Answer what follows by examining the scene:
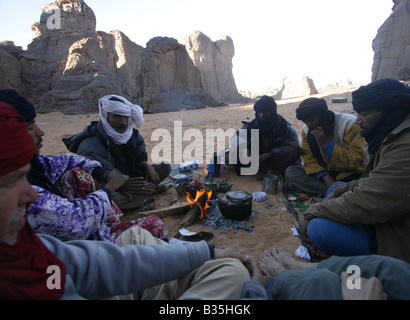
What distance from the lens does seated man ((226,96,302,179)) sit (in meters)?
4.13

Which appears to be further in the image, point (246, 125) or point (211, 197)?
point (246, 125)

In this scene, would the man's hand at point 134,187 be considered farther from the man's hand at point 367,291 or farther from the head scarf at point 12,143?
the man's hand at point 367,291

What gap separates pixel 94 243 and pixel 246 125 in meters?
3.81

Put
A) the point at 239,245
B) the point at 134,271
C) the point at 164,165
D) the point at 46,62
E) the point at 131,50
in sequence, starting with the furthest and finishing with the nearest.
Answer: the point at 131,50
the point at 46,62
the point at 164,165
the point at 239,245
the point at 134,271

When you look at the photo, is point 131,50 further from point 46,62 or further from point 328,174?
point 328,174

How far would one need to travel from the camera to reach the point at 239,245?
259cm

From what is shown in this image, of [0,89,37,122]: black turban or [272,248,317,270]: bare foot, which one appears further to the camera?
[272,248,317,270]: bare foot

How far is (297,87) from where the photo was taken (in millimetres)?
26750

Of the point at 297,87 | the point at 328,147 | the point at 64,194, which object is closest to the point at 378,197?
the point at 328,147

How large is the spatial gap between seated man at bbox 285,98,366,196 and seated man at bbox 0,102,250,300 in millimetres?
2186

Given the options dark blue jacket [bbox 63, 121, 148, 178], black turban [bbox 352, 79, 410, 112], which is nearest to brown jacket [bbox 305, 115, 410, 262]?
black turban [bbox 352, 79, 410, 112]

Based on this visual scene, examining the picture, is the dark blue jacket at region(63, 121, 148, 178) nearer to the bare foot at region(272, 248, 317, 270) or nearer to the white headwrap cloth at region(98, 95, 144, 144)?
the white headwrap cloth at region(98, 95, 144, 144)

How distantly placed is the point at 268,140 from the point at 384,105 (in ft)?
8.30
